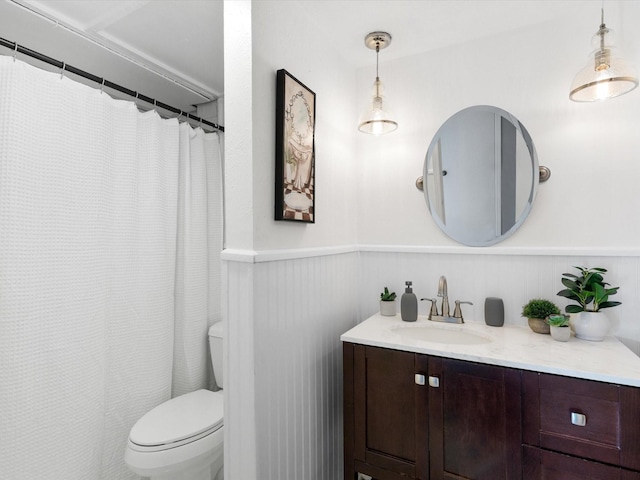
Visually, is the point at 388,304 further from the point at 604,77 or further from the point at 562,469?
the point at 604,77

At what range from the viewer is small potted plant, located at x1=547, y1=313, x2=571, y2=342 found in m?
1.31

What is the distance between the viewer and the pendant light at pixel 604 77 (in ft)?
3.89

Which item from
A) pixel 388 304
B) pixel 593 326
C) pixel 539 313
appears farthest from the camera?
pixel 388 304

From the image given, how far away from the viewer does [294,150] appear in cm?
134

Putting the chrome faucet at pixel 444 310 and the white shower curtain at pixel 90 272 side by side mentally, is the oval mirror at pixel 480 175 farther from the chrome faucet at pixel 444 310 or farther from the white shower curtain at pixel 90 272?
the white shower curtain at pixel 90 272

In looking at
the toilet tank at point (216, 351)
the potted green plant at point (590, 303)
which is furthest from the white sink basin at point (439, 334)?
the toilet tank at point (216, 351)

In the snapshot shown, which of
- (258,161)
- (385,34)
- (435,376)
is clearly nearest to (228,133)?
(258,161)

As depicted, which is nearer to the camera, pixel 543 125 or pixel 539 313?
pixel 539 313

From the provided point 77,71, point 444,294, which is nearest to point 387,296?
point 444,294

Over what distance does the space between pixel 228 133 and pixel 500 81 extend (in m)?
1.32

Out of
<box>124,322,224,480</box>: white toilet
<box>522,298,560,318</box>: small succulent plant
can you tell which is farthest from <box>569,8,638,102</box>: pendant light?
<box>124,322,224,480</box>: white toilet

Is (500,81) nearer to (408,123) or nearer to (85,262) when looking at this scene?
(408,123)

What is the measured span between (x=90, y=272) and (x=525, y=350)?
191 cm

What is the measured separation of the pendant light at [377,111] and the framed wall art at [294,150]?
0.29 meters
